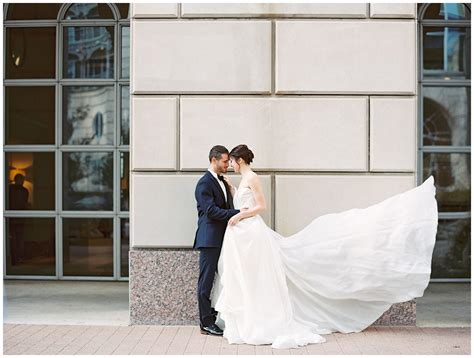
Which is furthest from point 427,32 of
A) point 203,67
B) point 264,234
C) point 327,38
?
point 264,234

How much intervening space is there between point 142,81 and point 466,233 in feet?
22.0

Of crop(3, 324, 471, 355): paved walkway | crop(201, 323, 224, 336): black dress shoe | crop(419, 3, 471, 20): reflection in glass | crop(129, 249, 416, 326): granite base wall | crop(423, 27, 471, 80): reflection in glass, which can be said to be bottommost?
crop(3, 324, 471, 355): paved walkway

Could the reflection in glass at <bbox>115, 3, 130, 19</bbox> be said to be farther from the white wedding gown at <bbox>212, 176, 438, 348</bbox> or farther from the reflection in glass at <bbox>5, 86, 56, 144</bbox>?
the white wedding gown at <bbox>212, 176, 438, 348</bbox>

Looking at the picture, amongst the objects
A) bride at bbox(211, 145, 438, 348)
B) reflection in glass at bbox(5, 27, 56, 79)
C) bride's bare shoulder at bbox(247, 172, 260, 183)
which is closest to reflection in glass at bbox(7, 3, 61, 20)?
reflection in glass at bbox(5, 27, 56, 79)

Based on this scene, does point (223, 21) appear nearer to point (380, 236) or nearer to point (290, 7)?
point (290, 7)

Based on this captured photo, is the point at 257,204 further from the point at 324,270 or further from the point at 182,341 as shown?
the point at 182,341

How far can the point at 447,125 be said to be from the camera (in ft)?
41.4

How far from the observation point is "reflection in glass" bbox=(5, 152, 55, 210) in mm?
12867

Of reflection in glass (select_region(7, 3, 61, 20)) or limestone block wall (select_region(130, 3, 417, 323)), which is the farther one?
reflection in glass (select_region(7, 3, 61, 20))

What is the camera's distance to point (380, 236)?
327 inches

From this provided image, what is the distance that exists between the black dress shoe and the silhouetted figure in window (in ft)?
18.9

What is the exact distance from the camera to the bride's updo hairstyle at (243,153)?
27.3 ft

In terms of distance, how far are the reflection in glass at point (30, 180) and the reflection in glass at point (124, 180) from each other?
119 centimetres

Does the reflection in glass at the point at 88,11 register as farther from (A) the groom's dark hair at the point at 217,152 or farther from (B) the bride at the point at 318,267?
(B) the bride at the point at 318,267
